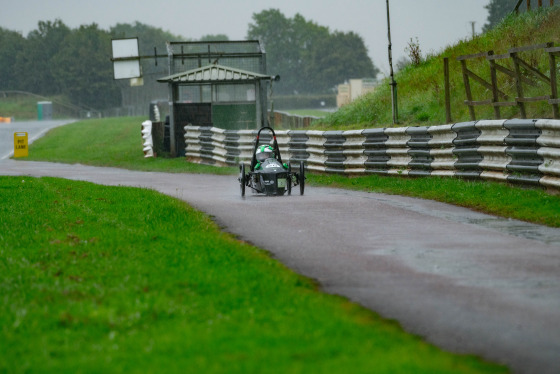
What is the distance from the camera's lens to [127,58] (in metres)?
47.7

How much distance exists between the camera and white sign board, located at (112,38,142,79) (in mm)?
47562

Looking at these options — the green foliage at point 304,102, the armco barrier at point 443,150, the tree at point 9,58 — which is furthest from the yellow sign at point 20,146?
the tree at point 9,58

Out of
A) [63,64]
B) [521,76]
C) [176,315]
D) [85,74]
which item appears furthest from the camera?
[63,64]

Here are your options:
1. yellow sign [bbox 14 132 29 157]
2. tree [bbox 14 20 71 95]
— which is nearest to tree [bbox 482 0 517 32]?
tree [bbox 14 20 71 95]

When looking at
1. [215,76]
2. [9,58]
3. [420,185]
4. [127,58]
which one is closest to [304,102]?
[9,58]

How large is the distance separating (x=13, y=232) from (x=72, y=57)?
431 feet

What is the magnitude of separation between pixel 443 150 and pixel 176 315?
12.1 metres

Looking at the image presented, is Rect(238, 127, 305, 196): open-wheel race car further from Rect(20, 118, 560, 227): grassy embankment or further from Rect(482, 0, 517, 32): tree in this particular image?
Rect(482, 0, 517, 32): tree

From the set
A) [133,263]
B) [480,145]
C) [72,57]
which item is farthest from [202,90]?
[72,57]

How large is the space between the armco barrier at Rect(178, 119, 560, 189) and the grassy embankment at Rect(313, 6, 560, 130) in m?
2.85

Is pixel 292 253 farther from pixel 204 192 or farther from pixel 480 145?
pixel 204 192

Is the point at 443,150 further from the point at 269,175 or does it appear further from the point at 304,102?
the point at 304,102

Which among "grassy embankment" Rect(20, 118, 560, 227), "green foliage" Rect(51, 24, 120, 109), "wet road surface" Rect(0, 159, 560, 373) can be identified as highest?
"green foliage" Rect(51, 24, 120, 109)

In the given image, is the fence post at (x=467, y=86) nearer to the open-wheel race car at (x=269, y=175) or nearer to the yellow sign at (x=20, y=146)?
the open-wheel race car at (x=269, y=175)
